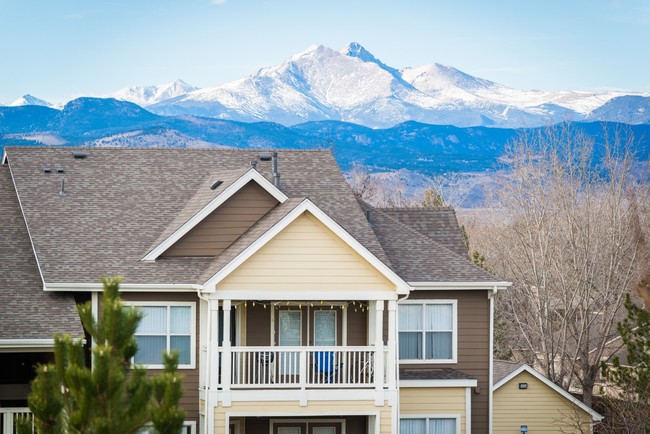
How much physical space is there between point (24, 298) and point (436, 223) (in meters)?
10.7

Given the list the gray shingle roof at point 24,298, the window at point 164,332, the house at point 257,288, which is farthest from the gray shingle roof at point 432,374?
the gray shingle roof at point 24,298

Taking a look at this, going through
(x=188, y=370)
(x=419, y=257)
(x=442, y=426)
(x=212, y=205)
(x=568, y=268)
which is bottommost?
(x=442, y=426)

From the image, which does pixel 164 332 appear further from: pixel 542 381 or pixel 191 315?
pixel 542 381

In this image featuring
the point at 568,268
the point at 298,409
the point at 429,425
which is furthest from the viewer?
the point at 568,268

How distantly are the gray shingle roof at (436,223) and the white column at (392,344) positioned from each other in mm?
4289

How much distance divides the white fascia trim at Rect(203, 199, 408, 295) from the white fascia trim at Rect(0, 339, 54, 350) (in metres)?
3.50

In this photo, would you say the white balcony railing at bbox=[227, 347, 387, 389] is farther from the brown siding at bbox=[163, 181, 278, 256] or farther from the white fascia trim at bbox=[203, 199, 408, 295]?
the brown siding at bbox=[163, 181, 278, 256]

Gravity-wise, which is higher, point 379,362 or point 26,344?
point 26,344

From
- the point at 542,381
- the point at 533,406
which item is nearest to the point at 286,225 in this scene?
the point at 542,381

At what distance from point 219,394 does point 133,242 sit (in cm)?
448

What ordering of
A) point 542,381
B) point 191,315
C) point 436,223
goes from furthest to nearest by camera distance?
point 436,223, point 542,381, point 191,315

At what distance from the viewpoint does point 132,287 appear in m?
27.8

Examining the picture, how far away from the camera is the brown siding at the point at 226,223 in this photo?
28.9 m

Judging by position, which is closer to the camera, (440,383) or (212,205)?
(212,205)
